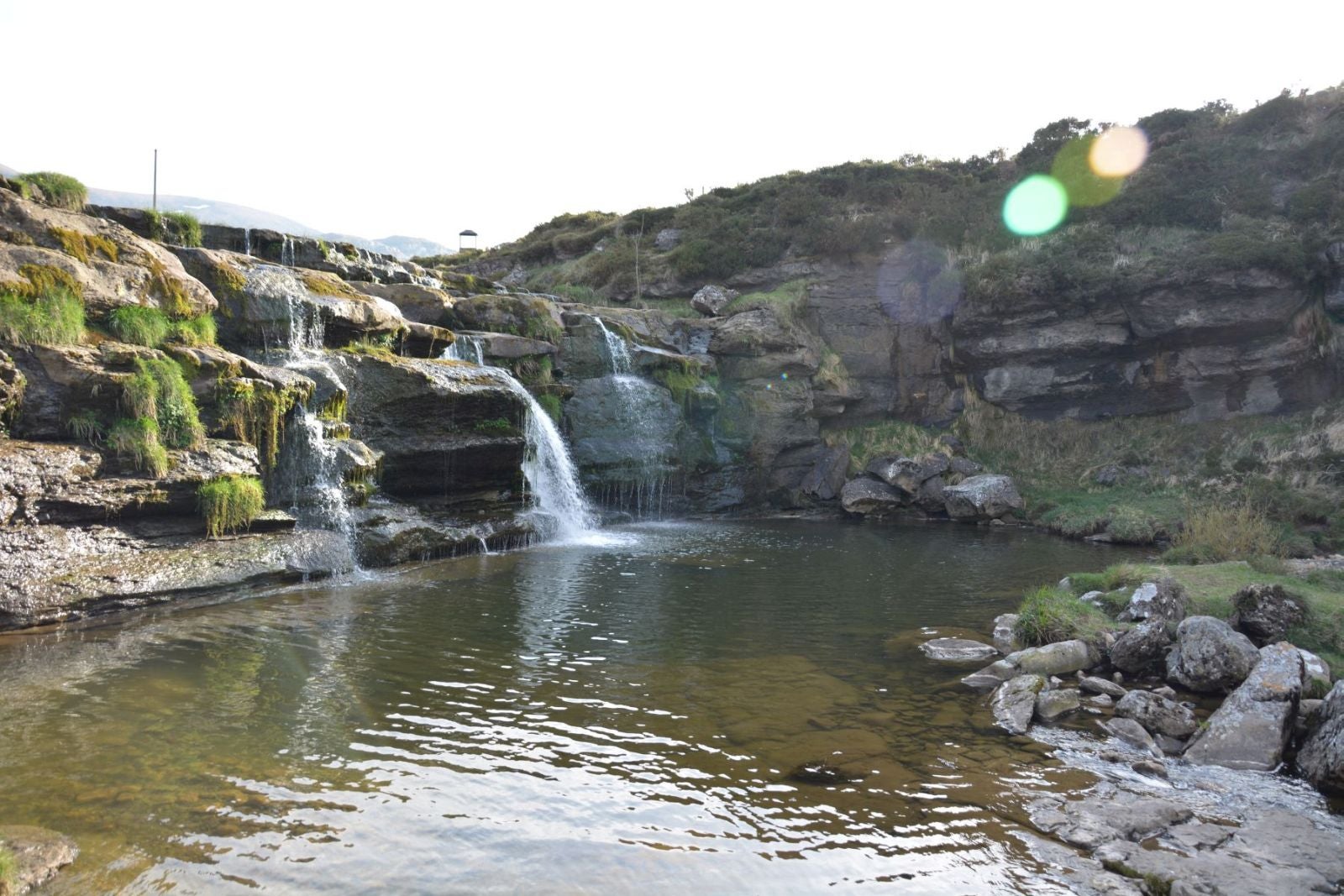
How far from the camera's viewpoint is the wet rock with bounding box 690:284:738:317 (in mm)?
32969

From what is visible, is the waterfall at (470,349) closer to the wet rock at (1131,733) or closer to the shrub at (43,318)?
the shrub at (43,318)

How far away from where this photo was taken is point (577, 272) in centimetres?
4050

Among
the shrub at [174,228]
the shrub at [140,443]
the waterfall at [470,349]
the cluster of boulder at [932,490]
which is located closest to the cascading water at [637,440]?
the waterfall at [470,349]

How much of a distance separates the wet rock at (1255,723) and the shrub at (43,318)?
53.7ft

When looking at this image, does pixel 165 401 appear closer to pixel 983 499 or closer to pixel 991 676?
pixel 991 676

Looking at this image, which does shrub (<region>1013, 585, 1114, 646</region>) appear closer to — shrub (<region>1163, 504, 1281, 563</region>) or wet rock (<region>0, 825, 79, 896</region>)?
shrub (<region>1163, 504, 1281, 563</region>)

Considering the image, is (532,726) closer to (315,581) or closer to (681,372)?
(315,581)

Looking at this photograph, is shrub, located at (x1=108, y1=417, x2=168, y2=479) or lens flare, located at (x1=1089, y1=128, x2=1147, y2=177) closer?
shrub, located at (x1=108, y1=417, x2=168, y2=479)

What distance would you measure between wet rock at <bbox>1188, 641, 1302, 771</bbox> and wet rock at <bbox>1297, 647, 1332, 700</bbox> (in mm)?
283

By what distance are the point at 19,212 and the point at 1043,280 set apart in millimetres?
29897

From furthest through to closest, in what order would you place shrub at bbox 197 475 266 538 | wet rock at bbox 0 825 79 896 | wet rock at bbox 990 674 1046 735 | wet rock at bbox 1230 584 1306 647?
shrub at bbox 197 475 266 538
wet rock at bbox 1230 584 1306 647
wet rock at bbox 990 674 1046 735
wet rock at bbox 0 825 79 896

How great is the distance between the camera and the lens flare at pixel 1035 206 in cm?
3397

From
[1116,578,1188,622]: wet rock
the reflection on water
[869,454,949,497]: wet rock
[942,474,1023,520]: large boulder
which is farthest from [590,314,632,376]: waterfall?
[1116,578,1188,622]: wet rock

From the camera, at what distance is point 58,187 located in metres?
16.2
